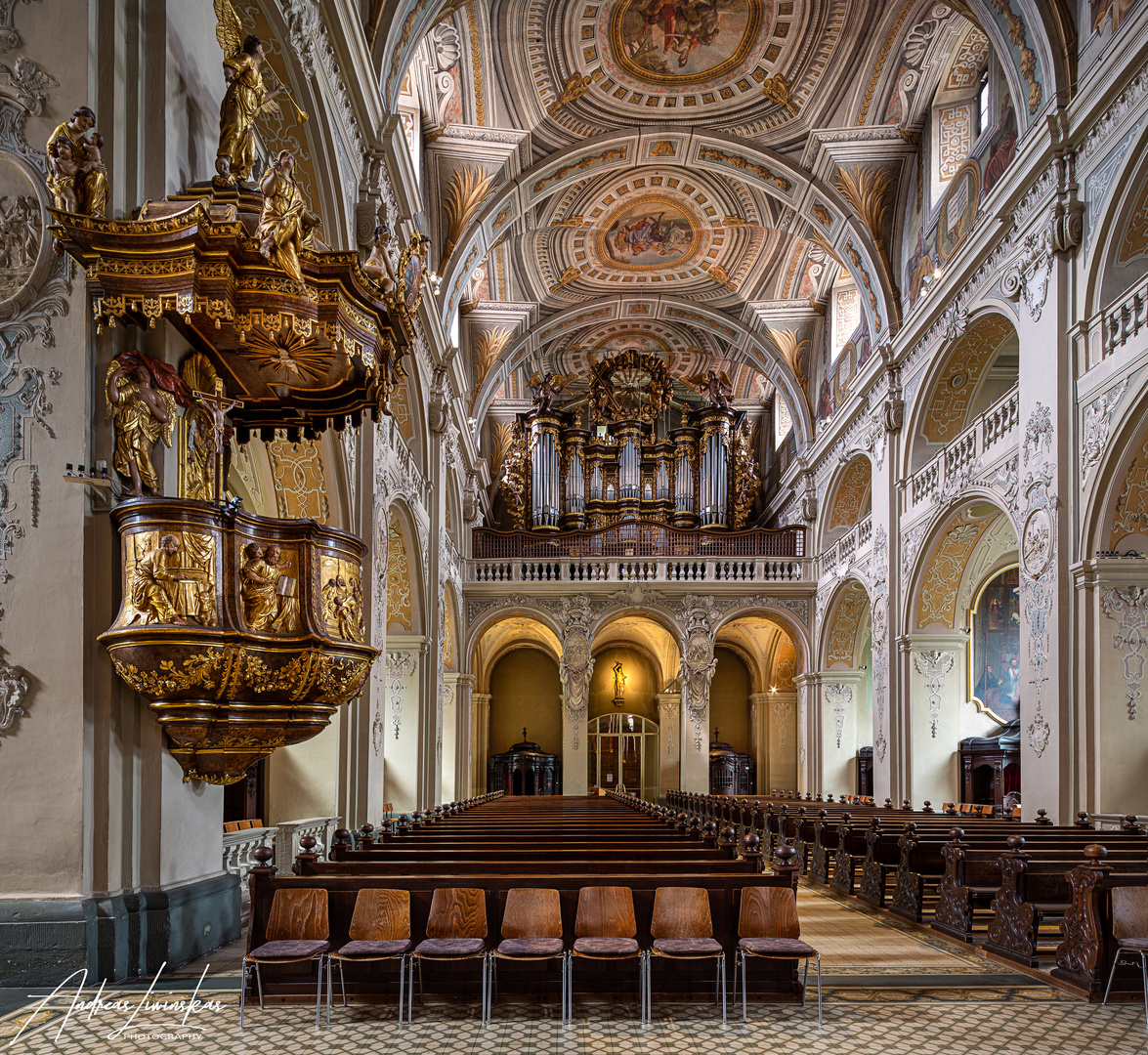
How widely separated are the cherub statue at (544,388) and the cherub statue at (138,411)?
19500 millimetres

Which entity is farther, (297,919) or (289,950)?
(297,919)

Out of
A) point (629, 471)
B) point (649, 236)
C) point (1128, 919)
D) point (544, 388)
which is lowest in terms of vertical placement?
point (1128, 919)

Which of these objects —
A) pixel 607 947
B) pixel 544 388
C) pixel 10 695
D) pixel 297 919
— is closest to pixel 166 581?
pixel 10 695

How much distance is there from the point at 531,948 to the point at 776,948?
48.0 inches

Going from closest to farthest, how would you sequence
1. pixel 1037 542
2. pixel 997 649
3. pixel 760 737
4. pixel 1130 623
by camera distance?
1. pixel 1130 623
2. pixel 1037 542
3. pixel 997 649
4. pixel 760 737

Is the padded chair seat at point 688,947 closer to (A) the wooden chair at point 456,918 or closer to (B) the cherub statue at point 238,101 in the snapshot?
(A) the wooden chair at point 456,918

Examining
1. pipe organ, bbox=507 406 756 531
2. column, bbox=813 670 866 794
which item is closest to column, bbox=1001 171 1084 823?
column, bbox=813 670 866 794

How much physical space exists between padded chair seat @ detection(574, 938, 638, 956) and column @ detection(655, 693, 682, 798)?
55.9 ft

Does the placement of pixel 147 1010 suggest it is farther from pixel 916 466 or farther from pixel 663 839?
pixel 916 466

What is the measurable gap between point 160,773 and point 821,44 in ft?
47.0

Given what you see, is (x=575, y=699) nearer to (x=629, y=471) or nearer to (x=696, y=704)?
(x=696, y=704)

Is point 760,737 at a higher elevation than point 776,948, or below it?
below

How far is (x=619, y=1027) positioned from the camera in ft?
15.8

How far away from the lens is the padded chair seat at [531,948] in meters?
4.85
